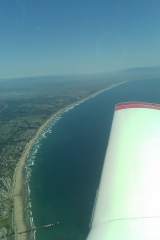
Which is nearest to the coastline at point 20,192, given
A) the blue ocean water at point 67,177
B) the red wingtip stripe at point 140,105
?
the blue ocean water at point 67,177

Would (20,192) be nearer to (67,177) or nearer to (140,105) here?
(67,177)

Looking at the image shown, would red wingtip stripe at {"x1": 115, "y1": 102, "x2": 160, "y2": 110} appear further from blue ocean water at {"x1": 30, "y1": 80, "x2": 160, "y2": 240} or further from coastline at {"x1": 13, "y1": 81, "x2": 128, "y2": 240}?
coastline at {"x1": 13, "y1": 81, "x2": 128, "y2": 240}

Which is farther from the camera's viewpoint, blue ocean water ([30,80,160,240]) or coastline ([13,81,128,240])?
coastline ([13,81,128,240])

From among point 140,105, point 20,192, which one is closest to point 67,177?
point 20,192

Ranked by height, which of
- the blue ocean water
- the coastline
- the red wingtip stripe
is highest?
the red wingtip stripe

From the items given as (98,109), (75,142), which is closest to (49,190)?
(75,142)

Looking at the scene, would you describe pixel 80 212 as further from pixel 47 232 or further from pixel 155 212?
pixel 155 212

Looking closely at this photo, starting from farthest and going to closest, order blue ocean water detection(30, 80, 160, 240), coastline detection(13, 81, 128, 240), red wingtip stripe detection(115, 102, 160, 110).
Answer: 1. coastline detection(13, 81, 128, 240)
2. blue ocean water detection(30, 80, 160, 240)
3. red wingtip stripe detection(115, 102, 160, 110)

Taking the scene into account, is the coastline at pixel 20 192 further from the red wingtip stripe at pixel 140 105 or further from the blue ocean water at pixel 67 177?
the red wingtip stripe at pixel 140 105

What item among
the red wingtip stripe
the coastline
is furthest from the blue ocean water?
the red wingtip stripe
